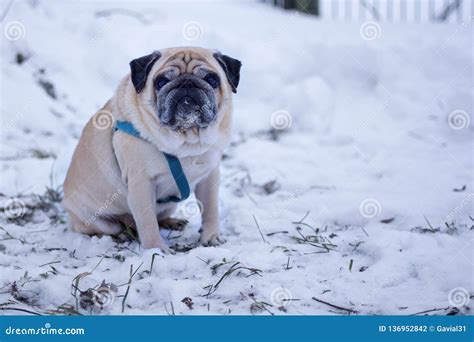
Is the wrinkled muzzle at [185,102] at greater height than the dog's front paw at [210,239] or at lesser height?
greater

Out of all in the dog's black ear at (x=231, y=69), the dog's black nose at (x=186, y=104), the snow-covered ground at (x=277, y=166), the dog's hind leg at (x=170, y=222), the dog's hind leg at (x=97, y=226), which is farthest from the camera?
the dog's hind leg at (x=170, y=222)

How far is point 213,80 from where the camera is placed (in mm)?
2197

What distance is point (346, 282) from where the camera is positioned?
1905mm

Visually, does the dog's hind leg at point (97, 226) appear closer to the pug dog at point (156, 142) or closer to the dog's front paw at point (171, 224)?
the pug dog at point (156, 142)

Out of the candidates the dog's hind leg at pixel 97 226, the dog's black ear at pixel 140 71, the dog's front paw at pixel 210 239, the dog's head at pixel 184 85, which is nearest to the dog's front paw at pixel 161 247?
the dog's front paw at pixel 210 239

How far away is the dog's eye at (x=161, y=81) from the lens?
2.15 meters

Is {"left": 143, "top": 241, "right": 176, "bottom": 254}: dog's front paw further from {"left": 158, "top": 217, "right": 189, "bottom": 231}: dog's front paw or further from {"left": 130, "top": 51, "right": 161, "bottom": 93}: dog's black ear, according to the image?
{"left": 130, "top": 51, "right": 161, "bottom": 93}: dog's black ear

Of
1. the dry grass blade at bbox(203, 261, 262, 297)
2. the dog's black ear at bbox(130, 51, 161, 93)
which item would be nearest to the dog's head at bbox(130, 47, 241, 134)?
the dog's black ear at bbox(130, 51, 161, 93)

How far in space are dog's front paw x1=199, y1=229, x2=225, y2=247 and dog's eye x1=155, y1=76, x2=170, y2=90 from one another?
66 cm

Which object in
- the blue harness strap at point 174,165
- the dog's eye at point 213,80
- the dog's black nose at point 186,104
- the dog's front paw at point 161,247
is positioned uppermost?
the dog's eye at point 213,80

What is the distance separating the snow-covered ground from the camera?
1833mm

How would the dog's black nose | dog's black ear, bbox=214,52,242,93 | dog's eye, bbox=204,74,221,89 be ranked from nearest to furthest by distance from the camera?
the dog's black nose, dog's eye, bbox=204,74,221,89, dog's black ear, bbox=214,52,242,93

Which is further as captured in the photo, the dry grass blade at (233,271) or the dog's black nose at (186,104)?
the dog's black nose at (186,104)
